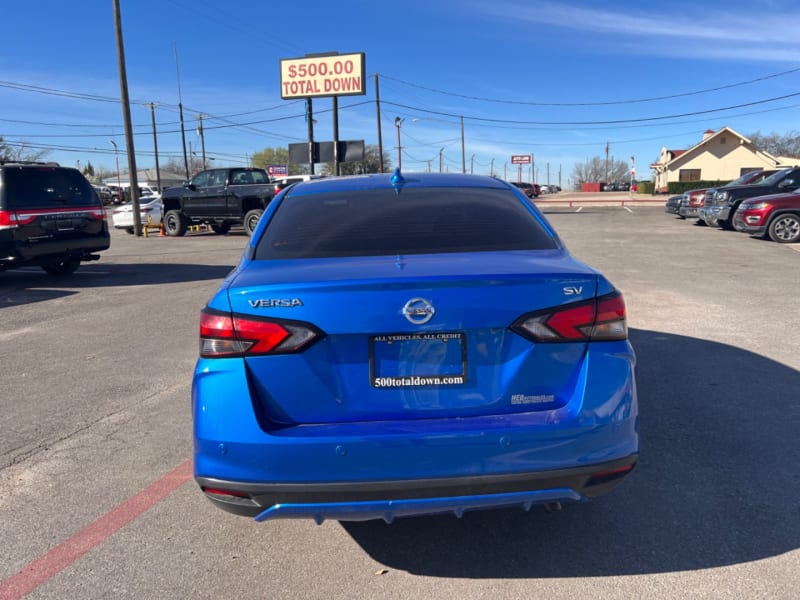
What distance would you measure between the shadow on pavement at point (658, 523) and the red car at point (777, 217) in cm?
1349

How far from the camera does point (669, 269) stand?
11.5 meters

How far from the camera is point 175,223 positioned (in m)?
22.1

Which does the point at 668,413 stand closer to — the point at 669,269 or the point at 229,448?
the point at 229,448

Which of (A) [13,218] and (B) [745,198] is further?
(B) [745,198]

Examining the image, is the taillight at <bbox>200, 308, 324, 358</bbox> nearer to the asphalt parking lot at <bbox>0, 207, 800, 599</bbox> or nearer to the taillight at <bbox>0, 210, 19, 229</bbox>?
the asphalt parking lot at <bbox>0, 207, 800, 599</bbox>

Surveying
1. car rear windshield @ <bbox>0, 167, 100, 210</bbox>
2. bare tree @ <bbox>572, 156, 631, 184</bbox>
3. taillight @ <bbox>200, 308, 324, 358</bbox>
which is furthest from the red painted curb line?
bare tree @ <bbox>572, 156, 631, 184</bbox>

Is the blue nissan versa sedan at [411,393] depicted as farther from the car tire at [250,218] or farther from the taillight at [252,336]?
the car tire at [250,218]

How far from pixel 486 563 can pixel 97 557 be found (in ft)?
5.84

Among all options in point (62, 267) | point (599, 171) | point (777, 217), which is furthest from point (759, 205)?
point (599, 171)

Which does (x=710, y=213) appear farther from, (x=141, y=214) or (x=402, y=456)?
(x=141, y=214)

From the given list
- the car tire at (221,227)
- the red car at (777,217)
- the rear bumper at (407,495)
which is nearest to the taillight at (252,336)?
the rear bumper at (407,495)

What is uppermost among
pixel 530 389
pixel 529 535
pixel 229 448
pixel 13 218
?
pixel 13 218

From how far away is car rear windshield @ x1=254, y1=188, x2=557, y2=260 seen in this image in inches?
120

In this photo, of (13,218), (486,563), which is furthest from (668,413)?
(13,218)
